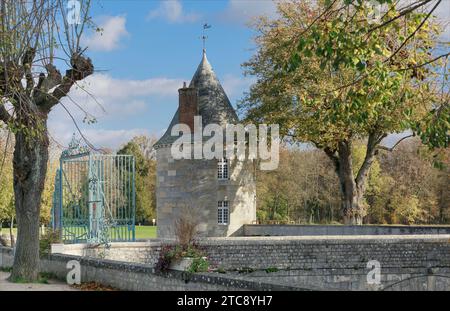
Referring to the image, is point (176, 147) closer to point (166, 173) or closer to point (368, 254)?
point (166, 173)

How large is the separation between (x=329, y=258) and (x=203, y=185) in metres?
10.3

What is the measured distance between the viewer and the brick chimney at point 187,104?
1182 inches

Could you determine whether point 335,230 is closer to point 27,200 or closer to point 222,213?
point 222,213

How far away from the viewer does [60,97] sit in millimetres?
14055

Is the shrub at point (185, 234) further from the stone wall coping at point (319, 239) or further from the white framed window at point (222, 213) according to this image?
the white framed window at point (222, 213)

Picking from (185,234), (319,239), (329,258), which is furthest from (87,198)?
(329,258)

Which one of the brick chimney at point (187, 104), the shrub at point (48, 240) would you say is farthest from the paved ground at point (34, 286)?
the brick chimney at point (187, 104)

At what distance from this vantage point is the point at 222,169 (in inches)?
1176

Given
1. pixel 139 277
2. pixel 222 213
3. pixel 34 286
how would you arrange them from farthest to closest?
pixel 222 213 → pixel 34 286 → pixel 139 277

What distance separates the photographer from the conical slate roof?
30.0m

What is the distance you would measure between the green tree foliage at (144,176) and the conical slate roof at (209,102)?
84.1ft

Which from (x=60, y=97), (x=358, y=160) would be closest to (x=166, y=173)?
(x=60, y=97)
